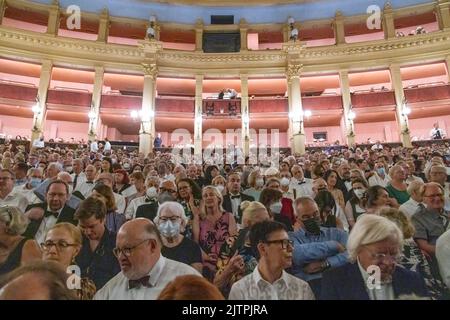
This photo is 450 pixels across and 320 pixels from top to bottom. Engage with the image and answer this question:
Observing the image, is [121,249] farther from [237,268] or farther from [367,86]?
[367,86]

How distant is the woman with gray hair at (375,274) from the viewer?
230 cm

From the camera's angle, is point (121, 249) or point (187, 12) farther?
point (187, 12)

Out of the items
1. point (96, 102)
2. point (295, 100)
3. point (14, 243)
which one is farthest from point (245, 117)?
point (14, 243)

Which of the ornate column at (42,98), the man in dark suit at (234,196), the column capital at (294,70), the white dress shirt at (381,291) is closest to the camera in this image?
the white dress shirt at (381,291)

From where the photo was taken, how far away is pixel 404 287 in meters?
2.29

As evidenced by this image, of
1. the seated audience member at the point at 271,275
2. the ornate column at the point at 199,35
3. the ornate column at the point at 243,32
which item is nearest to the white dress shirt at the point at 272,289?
the seated audience member at the point at 271,275

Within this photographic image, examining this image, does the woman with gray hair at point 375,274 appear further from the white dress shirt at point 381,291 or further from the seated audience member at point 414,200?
the seated audience member at point 414,200

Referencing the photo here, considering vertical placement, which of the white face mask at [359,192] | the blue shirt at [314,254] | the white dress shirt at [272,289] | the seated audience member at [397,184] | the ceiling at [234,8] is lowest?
the white dress shirt at [272,289]

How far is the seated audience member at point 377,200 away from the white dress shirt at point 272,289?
151cm

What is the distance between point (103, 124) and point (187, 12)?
8.42m

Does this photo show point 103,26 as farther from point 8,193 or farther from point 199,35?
point 8,193

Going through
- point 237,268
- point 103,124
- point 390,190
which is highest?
point 103,124

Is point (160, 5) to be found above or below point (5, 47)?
above
